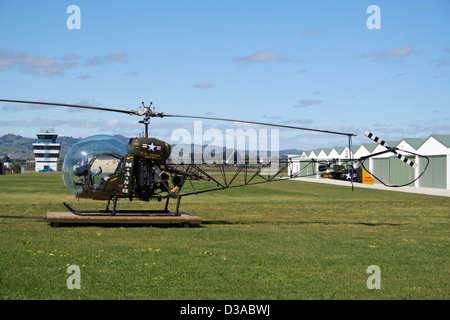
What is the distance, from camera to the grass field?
9.88m

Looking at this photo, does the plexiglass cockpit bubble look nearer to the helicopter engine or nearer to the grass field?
the helicopter engine

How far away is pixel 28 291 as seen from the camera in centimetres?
956

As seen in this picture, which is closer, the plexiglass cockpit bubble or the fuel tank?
the fuel tank

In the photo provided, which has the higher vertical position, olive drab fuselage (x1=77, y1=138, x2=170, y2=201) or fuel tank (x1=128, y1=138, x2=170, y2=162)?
fuel tank (x1=128, y1=138, x2=170, y2=162)

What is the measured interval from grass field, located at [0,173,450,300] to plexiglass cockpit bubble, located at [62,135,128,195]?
1.66m

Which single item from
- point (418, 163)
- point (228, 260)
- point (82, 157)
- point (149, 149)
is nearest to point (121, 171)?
point (149, 149)

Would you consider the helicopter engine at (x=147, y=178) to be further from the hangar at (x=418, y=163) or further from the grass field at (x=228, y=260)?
the hangar at (x=418, y=163)

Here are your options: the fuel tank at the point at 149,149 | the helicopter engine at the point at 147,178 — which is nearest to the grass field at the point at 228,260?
the helicopter engine at the point at 147,178

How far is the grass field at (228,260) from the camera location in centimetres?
988

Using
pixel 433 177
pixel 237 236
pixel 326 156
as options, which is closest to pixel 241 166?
pixel 237 236

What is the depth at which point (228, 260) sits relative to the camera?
42.2ft

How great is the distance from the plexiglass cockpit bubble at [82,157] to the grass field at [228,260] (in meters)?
1.66

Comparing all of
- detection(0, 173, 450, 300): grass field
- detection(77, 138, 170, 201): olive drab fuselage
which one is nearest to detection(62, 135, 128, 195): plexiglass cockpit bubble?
detection(77, 138, 170, 201): olive drab fuselage

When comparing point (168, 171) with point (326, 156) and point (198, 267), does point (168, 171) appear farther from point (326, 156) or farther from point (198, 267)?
point (326, 156)
